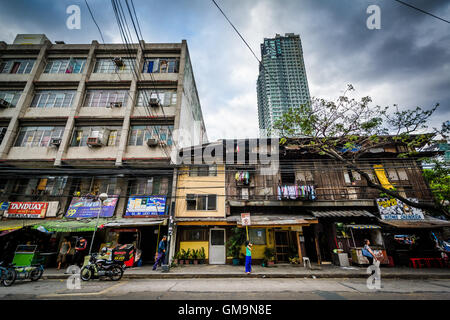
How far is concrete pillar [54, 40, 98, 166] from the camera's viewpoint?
1503cm

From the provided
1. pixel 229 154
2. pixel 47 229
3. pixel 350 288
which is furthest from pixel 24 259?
pixel 350 288

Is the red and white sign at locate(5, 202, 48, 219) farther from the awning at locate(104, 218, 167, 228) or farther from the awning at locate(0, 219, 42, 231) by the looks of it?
the awning at locate(104, 218, 167, 228)

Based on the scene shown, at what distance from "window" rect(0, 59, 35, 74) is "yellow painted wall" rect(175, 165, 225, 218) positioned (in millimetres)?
18743

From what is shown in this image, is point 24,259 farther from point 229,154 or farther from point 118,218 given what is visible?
point 229,154

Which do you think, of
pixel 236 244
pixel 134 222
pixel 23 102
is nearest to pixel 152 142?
pixel 134 222

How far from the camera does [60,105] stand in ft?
55.4

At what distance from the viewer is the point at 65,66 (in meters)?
18.1

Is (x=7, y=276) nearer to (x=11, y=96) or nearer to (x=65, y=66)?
(x=11, y=96)

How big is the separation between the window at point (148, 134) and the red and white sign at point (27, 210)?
25.8 feet

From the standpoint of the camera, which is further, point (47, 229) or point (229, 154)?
point (229, 154)

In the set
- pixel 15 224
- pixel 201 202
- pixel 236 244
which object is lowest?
pixel 236 244

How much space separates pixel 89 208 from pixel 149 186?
458 cm
